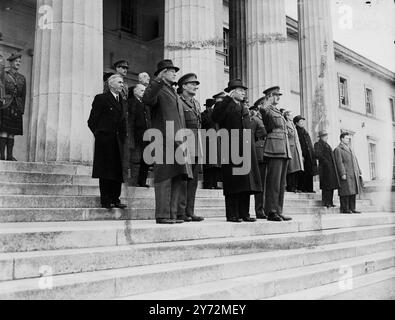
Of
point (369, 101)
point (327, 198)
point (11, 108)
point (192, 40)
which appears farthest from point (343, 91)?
point (11, 108)

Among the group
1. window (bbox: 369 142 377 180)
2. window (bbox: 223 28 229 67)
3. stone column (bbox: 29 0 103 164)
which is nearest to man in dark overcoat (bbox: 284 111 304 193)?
stone column (bbox: 29 0 103 164)

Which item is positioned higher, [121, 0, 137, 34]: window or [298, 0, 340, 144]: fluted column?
[121, 0, 137, 34]: window

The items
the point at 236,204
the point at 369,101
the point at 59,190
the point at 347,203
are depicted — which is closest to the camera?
the point at 236,204

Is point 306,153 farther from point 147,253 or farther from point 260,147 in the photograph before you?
point 147,253

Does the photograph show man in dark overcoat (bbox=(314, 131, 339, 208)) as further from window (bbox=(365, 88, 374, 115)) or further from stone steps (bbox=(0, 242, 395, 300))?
window (bbox=(365, 88, 374, 115))

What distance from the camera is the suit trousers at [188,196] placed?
6414 mm

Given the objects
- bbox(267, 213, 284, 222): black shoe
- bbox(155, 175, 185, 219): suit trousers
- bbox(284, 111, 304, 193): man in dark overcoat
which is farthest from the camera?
bbox(284, 111, 304, 193): man in dark overcoat

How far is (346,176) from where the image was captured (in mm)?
11492

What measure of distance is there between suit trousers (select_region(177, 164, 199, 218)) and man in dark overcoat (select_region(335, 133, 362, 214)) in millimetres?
5911

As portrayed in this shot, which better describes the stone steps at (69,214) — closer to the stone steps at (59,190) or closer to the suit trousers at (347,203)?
the stone steps at (59,190)

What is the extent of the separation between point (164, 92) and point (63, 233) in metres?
2.54

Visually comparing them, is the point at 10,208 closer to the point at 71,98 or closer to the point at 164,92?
the point at 164,92

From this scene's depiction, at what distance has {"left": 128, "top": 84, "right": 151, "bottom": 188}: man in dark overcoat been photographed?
8.45 m

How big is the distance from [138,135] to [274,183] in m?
2.77
